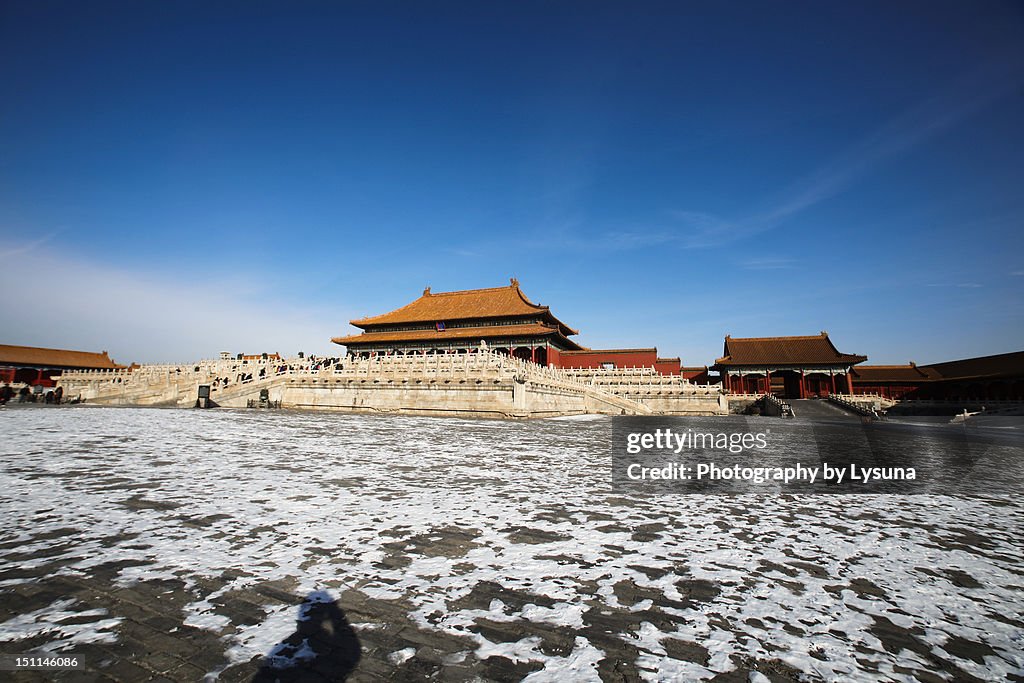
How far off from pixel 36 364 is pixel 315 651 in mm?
62753

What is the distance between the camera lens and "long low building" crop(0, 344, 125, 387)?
42000mm

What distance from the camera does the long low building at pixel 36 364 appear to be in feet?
138

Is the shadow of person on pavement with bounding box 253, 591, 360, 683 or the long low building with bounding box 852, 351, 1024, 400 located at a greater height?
the long low building with bounding box 852, 351, 1024, 400

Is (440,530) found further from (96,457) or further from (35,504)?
(96,457)

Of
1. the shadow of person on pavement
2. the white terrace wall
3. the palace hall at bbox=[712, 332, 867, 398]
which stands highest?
the palace hall at bbox=[712, 332, 867, 398]

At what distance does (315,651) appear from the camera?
85.4 inches

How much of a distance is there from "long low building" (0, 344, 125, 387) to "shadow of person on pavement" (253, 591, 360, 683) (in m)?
58.3

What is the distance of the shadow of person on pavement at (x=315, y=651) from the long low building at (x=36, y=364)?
191ft

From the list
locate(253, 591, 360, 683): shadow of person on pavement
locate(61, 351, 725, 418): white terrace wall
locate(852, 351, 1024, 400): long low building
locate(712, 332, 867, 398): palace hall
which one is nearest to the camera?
locate(253, 591, 360, 683): shadow of person on pavement

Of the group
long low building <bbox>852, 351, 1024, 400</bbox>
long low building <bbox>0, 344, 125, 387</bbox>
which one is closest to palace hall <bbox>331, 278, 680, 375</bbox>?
long low building <bbox>852, 351, 1024, 400</bbox>

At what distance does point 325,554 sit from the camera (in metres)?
3.41

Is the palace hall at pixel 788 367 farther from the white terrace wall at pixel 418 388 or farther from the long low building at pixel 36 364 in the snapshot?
the long low building at pixel 36 364

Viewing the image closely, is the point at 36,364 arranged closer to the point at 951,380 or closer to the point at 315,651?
the point at 315,651

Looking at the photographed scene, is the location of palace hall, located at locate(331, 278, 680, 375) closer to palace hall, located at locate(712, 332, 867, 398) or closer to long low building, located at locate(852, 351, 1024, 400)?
palace hall, located at locate(712, 332, 867, 398)
